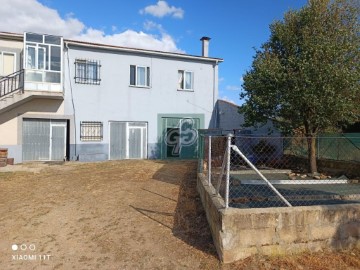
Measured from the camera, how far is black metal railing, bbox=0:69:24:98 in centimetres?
1536

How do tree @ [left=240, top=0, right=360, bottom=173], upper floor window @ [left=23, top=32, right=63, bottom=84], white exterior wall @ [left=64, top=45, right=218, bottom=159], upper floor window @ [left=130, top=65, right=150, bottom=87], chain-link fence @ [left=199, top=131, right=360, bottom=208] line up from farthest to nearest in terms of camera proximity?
upper floor window @ [left=130, top=65, right=150, bottom=87] < white exterior wall @ [left=64, top=45, right=218, bottom=159] < upper floor window @ [left=23, top=32, right=63, bottom=84] < tree @ [left=240, top=0, right=360, bottom=173] < chain-link fence @ [left=199, top=131, right=360, bottom=208]

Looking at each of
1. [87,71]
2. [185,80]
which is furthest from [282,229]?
[185,80]

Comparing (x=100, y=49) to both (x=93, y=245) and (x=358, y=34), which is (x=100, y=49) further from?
(x=93, y=245)

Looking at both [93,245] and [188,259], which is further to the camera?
[93,245]

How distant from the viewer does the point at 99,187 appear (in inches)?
359

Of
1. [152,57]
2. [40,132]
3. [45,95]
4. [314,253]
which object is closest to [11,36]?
[45,95]

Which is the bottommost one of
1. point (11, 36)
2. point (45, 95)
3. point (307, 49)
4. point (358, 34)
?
point (45, 95)

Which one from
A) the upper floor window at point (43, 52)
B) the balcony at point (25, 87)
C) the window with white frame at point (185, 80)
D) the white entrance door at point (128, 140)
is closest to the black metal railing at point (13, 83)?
the balcony at point (25, 87)

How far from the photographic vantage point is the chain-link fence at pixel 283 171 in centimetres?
707

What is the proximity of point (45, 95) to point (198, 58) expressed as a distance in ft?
30.5

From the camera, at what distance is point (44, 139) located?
16.9 m

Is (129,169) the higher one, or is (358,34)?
(358,34)

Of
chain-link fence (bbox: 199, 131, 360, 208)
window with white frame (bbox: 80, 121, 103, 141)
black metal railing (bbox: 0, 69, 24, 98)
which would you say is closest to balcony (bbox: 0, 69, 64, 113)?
black metal railing (bbox: 0, 69, 24, 98)

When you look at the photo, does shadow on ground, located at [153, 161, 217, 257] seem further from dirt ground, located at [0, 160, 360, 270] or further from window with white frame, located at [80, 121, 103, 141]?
window with white frame, located at [80, 121, 103, 141]
